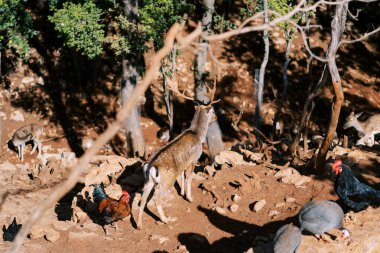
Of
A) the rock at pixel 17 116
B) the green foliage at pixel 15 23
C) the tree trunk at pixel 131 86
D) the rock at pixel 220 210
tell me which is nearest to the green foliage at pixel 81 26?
the tree trunk at pixel 131 86

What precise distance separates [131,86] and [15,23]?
3576mm

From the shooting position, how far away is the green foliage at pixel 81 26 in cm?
1416

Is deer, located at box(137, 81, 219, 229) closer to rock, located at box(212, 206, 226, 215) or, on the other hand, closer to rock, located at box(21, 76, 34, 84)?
rock, located at box(212, 206, 226, 215)

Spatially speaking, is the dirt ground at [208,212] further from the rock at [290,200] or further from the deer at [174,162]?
the deer at [174,162]

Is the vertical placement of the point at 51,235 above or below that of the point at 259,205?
below

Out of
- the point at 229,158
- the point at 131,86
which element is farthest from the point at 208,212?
the point at 131,86

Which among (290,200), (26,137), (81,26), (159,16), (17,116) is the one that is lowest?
(17,116)

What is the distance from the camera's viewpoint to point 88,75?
20.1 metres

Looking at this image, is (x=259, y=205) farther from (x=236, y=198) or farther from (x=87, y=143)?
(x=87, y=143)

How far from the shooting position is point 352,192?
888 cm

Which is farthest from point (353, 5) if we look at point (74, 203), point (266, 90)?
point (74, 203)

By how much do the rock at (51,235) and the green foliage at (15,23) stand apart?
7.19 meters

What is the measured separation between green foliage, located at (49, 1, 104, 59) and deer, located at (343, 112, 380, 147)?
7880 mm

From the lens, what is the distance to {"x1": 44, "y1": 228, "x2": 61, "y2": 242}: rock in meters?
9.21
